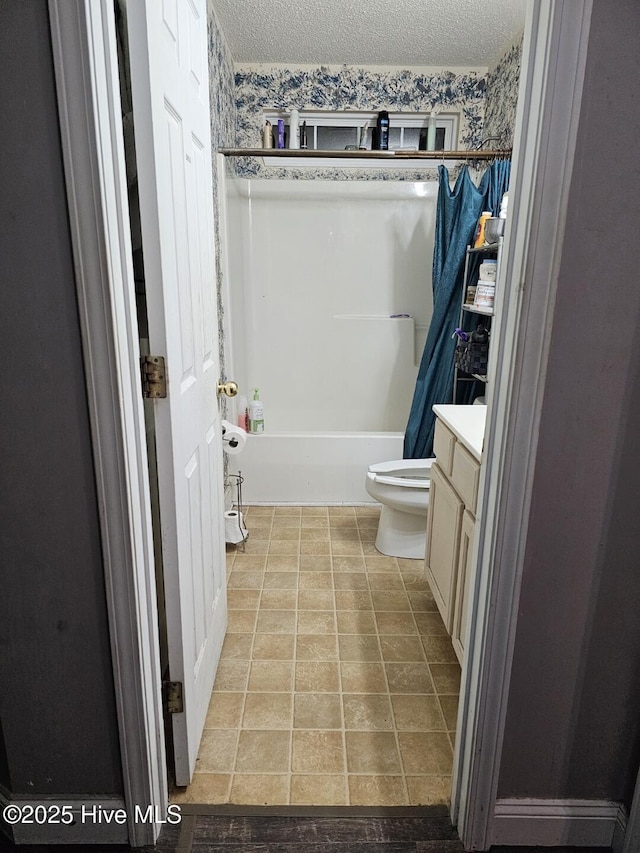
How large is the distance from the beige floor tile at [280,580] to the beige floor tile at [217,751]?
80 centimetres

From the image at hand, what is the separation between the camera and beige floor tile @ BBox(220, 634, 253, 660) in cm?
194

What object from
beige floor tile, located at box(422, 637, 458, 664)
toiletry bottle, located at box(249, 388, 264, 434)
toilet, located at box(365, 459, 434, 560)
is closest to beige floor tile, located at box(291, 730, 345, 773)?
beige floor tile, located at box(422, 637, 458, 664)

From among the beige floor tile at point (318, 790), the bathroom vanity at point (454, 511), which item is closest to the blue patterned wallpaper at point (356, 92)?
the bathroom vanity at point (454, 511)

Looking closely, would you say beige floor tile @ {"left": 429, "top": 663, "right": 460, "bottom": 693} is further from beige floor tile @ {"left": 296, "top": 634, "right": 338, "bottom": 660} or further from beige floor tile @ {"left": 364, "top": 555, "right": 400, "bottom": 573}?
beige floor tile @ {"left": 364, "top": 555, "right": 400, "bottom": 573}

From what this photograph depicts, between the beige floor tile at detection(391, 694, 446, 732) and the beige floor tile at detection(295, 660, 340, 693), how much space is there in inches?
8.2

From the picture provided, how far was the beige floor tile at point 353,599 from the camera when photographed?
7.35ft

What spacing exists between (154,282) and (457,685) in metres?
1.59

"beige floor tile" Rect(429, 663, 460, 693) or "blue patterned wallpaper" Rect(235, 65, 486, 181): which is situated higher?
"blue patterned wallpaper" Rect(235, 65, 486, 181)

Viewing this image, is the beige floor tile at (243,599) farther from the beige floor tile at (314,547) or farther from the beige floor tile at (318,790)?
the beige floor tile at (318,790)

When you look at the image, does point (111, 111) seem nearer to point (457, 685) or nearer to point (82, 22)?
point (82, 22)

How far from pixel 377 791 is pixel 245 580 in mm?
1154

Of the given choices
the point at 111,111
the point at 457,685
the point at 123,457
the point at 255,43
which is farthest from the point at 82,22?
the point at 255,43

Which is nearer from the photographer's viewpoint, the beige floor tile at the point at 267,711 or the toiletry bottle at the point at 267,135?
the beige floor tile at the point at 267,711

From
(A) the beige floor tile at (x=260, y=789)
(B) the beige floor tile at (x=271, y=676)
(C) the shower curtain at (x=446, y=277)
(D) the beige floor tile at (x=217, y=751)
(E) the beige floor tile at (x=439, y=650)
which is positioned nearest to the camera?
(A) the beige floor tile at (x=260, y=789)
